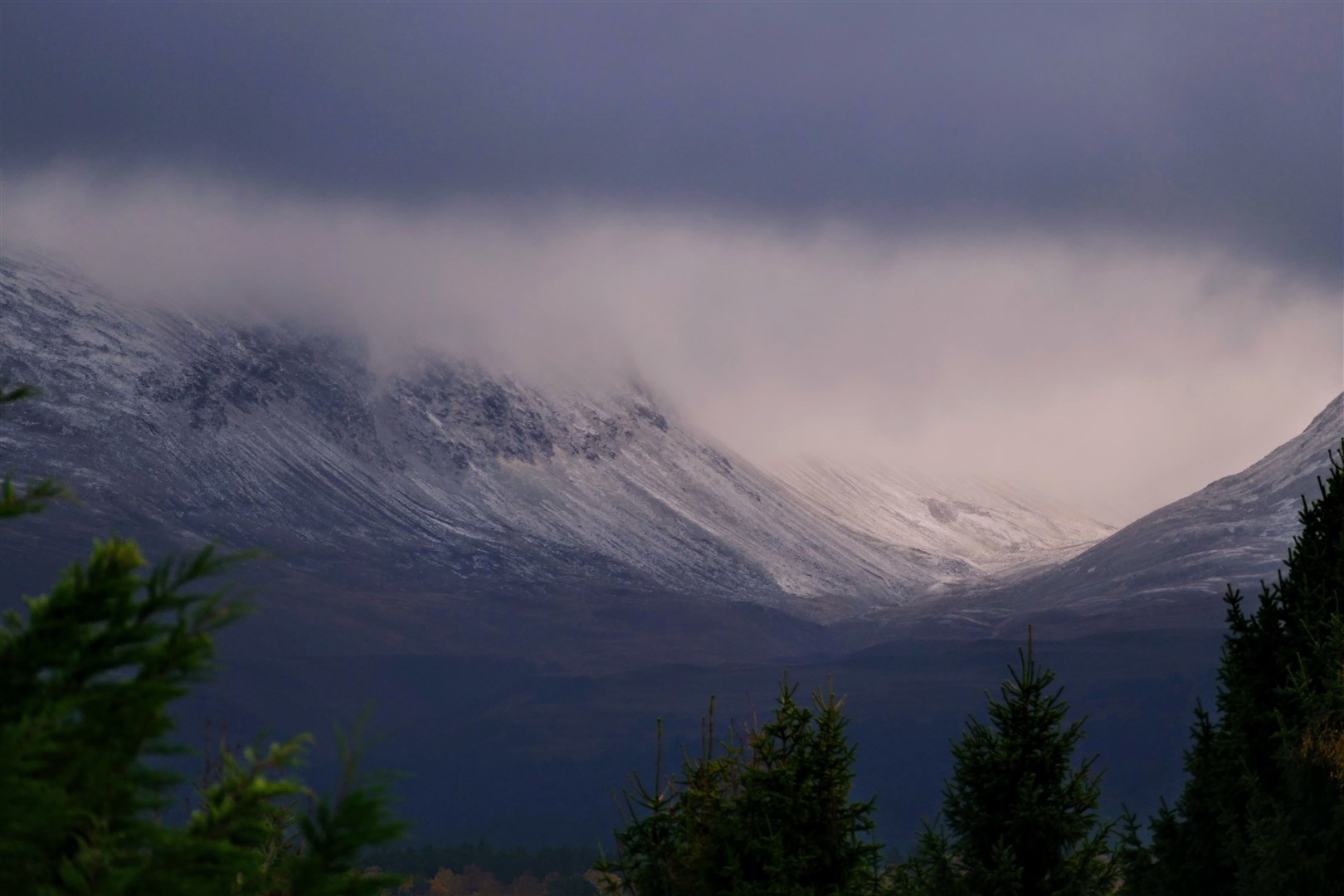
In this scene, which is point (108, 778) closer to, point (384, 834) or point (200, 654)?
point (200, 654)

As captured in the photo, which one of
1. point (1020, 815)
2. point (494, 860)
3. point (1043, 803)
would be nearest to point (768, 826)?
point (1020, 815)

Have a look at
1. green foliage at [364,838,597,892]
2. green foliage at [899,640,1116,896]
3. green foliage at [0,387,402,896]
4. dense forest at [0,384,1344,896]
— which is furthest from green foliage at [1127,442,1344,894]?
green foliage at [364,838,597,892]

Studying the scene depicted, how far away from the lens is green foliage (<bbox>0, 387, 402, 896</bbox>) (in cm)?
536

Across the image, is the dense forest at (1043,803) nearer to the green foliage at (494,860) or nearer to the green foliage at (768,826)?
the green foliage at (768,826)

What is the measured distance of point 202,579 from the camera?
5832mm

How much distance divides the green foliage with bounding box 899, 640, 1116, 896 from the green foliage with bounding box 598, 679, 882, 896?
1.02 metres

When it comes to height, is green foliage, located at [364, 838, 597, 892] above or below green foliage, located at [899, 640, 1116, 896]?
below

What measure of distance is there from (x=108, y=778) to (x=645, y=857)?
46.1 ft

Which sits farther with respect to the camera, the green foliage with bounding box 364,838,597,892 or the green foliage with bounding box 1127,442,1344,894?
the green foliage with bounding box 364,838,597,892

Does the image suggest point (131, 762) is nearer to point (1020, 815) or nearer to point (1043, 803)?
point (1020, 815)

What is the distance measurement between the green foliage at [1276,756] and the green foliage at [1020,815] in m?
2.03

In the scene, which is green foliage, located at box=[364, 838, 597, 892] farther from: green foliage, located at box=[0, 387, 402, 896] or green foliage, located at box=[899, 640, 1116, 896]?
green foliage, located at box=[0, 387, 402, 896]

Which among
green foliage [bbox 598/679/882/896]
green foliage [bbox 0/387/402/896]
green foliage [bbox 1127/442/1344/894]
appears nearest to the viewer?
green foliage [bbox 0/387/402/896]

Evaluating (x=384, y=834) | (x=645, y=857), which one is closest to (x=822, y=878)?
(x=645, y=857)
